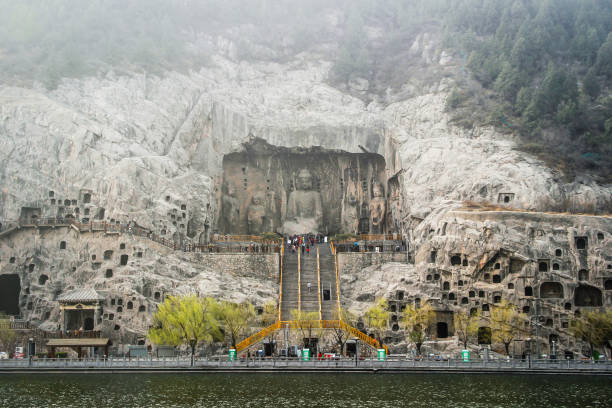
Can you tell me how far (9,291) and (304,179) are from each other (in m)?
34.9

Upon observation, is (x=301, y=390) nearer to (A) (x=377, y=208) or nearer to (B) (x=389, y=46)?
(A) (x=377, y=208)

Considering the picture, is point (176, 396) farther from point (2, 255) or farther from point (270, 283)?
point (2, 255)

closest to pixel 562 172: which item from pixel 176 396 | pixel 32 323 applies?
pixel 176 396

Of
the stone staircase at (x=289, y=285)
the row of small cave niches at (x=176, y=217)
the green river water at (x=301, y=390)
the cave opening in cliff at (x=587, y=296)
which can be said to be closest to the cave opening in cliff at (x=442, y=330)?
the cave opening in cliff at (x=587, y=296)

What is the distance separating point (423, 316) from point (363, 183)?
26574 millimetres

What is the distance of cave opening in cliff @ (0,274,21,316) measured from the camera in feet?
193

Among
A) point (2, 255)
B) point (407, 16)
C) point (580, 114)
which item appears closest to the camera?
point (2, 255)

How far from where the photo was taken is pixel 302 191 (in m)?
80.9

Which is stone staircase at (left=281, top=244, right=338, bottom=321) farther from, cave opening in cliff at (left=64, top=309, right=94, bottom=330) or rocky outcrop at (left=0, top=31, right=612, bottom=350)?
cave opening in cliff at (left=64, top=309, right=94, bottom=330)

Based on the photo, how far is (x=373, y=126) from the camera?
249 feet

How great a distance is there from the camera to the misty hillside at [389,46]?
230ft

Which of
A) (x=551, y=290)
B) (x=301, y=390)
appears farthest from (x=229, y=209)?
(x=301, y=390)

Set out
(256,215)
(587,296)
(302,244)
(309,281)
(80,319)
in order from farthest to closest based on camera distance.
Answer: (256,215)
(302,244)
(309,281)
(587,296)
(80,319)

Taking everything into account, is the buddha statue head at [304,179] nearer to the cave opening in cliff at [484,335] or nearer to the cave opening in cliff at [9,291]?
the cave opening in cliff at [484,335]
